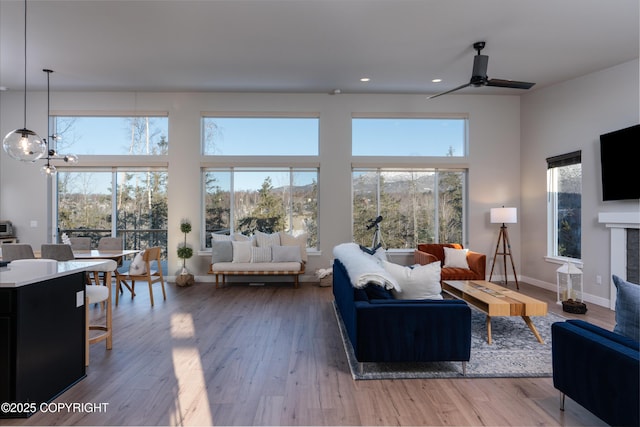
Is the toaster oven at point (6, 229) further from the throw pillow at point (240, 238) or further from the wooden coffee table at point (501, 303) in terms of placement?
the wooden coffee table at point (501, 303)

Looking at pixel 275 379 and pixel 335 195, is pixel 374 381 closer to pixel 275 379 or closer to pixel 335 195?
pixel 275 379

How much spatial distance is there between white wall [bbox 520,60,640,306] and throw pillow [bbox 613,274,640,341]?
3.48 m

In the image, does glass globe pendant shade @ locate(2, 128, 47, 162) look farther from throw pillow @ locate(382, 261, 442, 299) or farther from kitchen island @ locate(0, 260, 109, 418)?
throw pillow @ locate(382, 261, 442, 299)

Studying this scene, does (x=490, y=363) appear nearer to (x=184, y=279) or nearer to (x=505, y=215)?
(x=505, y=215)

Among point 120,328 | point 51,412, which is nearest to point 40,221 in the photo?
point 120,328

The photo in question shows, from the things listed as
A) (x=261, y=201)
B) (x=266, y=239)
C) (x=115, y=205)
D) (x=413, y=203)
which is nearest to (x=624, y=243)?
(x=413, y=203)

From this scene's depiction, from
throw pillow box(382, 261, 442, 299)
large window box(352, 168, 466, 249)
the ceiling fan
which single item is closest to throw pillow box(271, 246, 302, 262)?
large window box(352, 168, 466, 249)

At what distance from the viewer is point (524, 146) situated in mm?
6379

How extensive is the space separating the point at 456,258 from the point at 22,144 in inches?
227

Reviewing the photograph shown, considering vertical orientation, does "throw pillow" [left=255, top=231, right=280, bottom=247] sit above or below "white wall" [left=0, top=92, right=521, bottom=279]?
below

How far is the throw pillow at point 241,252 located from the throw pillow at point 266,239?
0.78ft

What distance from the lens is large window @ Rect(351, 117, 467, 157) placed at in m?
6.54

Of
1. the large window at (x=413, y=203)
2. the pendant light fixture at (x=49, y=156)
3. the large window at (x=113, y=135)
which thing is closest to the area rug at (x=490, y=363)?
the large window at (x=413, y=203)

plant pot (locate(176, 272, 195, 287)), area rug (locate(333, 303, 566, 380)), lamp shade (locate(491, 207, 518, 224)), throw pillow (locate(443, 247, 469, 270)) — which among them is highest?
lamp shade (locate(491, 207, 518, 224))
